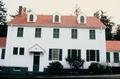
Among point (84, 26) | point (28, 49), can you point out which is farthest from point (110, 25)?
point (28, 49)

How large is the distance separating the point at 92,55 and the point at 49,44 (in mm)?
6387

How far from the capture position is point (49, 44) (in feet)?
106

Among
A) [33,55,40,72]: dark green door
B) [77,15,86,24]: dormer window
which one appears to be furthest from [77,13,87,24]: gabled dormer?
[33,55,40,72]: dark green door

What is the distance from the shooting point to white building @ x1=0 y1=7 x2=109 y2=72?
31.8 meters

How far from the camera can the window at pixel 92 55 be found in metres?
32.0

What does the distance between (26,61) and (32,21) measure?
20.5 feet

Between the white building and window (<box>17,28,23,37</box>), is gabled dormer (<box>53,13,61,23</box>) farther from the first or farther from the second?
window (<box>17,28,23,37</box>)

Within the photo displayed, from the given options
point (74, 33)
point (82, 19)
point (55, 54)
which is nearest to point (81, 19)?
point (82, 19)

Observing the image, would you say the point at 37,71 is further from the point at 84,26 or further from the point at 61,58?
the point at 84,26

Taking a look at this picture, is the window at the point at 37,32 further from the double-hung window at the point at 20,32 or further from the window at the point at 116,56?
the window at the point at 116,56

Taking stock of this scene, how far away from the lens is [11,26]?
32.8 m

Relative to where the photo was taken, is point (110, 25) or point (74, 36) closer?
point (74, 36)

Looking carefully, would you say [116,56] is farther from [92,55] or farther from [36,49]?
[36,49]

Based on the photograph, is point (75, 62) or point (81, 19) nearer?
point (75, 62)
